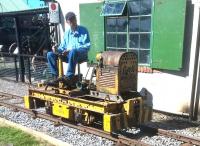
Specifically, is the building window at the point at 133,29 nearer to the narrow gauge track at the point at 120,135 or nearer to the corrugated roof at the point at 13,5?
the narrow gauge track at the point at 120,135

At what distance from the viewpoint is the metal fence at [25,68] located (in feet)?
38.8

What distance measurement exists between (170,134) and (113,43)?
374 cm

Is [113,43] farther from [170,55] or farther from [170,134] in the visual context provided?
[170,134]

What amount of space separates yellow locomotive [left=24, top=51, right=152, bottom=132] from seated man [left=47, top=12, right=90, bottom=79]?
1.43 ft

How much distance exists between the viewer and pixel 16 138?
637 centimetres

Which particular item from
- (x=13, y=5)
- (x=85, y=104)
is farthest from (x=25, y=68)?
(x=13, y=5)

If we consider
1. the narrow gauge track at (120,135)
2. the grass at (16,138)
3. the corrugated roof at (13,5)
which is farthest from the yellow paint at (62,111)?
the corrugated roof at (13,5)

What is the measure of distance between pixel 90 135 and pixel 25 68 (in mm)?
7032

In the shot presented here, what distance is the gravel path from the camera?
6.08m

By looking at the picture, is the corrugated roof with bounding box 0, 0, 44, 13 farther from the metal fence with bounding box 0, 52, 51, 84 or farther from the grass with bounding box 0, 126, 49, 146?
the grass with bounding box 0, 126, 49, 146

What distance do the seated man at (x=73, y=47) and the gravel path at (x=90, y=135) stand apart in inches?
45.4

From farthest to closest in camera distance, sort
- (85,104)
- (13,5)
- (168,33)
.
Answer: (13,5) < (168,33) < (85,104)

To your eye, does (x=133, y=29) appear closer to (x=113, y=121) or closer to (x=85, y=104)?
(x=85, y=104)

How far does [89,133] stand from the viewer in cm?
651
